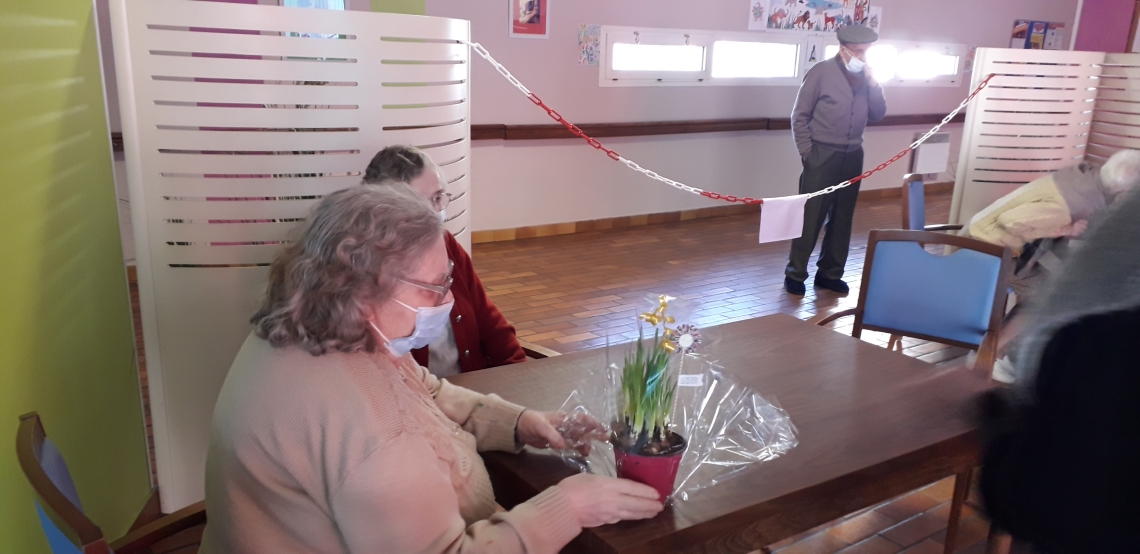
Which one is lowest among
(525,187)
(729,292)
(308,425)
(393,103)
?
(729,292)

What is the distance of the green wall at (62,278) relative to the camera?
151 cm

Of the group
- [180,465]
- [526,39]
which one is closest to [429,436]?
[180,465]

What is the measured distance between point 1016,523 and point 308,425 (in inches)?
34.3

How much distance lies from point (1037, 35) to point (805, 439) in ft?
29.7

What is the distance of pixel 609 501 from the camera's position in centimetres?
126

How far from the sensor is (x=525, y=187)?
20.3 feet

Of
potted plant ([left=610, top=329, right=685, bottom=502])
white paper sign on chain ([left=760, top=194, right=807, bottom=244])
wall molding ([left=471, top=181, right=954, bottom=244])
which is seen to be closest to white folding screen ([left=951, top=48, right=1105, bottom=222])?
white paper sign on chain ([left=760, top=194, right=807, bottom=244])

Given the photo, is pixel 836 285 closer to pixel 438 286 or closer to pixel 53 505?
pixel 438 286

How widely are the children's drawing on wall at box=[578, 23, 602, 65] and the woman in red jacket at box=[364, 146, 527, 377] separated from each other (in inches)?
159

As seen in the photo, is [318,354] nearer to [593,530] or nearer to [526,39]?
[593,530]

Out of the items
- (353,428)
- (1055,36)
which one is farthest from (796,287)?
(1055,36)

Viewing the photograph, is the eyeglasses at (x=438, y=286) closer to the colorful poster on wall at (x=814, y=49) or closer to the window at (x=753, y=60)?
the window at (x=753, y=60)

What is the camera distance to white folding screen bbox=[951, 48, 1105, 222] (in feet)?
14.9

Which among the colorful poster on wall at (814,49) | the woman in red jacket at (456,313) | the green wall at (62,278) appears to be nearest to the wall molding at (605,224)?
the colorful poster on wall at (814,49)
